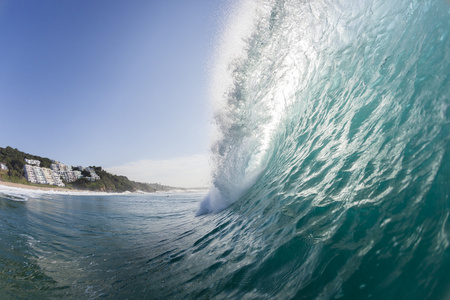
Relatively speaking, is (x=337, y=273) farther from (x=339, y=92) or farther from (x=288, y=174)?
(x=339, y=92)

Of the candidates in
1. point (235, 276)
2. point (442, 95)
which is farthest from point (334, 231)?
point (442, 95)

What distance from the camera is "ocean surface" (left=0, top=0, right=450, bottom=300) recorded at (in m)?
2.17

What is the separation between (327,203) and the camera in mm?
3514

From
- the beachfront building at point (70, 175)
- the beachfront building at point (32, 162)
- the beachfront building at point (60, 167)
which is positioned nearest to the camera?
the beachfront building at point (32, 162)

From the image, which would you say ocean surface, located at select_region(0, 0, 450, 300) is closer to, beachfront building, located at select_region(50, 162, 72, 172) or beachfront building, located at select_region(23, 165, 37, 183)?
beachfront building, located at select_region(23, 165, 37, 183)

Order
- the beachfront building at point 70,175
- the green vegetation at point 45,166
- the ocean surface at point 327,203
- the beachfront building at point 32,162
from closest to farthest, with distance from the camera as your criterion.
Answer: the ocean surface at point 327,203 → the green vegetation at point 45,166 → the beachfront building at point 32,162 → the beachfront building at point 70,175

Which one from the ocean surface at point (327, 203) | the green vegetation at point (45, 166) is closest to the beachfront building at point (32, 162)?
the green vegetation at point (45, 166)

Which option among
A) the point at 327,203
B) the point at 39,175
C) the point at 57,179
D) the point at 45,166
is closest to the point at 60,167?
the point at 45,166

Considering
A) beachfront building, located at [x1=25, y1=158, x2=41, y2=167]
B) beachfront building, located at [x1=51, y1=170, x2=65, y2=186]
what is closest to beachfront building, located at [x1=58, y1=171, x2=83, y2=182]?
beachfront building, located at [x1=51, y1=170, x2=65, y2=186]

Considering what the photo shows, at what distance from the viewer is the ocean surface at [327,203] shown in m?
2.17

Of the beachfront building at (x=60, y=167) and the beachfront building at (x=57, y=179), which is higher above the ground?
the beachfront building at (x=60, y=167)

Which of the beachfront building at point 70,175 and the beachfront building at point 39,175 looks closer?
the beachfront building at point 39,175

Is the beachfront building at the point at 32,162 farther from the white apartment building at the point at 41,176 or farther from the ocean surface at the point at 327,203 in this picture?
the ocean surface at the point at 327,203

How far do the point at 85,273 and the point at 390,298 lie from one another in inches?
188
